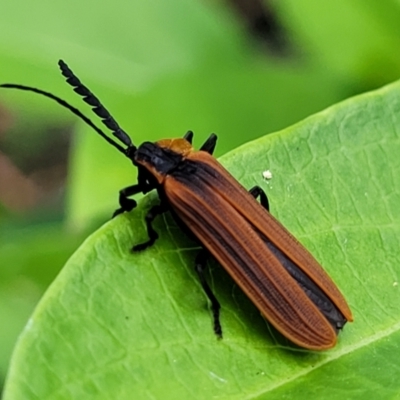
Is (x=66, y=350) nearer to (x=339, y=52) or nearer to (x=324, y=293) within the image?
(x=324, y=293)

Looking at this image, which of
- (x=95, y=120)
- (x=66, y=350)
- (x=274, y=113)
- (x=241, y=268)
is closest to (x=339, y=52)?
(x=274, y=113)

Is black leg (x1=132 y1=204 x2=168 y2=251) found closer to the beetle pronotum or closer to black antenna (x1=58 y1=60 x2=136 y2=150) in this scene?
the beetle pronotum

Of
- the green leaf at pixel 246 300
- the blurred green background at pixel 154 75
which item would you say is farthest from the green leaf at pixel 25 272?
the green leaf at pixel 246 300

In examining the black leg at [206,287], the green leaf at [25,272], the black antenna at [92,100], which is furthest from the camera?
the green leaf at [25,272]

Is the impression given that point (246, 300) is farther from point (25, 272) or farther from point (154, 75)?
point (154, 75)

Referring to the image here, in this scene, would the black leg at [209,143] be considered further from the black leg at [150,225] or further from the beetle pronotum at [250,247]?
the black leg at [150,225]

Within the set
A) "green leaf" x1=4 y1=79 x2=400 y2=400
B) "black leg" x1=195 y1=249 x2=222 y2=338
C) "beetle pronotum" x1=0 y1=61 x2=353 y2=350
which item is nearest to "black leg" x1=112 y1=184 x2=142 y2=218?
"beetle pronotum" x1=0 y1=61 x2=353 y2=350
